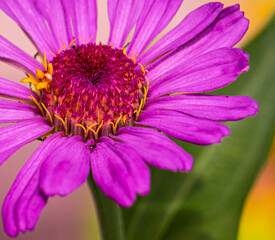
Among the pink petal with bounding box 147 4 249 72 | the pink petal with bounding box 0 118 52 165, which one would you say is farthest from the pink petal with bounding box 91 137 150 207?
the pink petal with bounding box 147 4 249 72

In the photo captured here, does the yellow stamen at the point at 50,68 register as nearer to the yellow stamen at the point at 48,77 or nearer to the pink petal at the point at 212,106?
the yellow stamen at the point at 48,77

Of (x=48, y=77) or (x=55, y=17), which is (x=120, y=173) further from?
(x=55, y=17)

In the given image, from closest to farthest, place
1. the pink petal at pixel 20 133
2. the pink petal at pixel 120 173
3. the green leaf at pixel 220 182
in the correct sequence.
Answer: the pink petal at pixel 120 173, the pink petal at pixel 20 133, the green leaf at pixel 220 182

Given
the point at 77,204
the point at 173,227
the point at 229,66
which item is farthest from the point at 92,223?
the point at 229,66

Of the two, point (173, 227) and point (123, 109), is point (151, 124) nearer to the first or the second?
point (123, 109)

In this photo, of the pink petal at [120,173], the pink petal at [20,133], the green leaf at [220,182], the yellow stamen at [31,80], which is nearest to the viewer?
the pink petal at [120,173]

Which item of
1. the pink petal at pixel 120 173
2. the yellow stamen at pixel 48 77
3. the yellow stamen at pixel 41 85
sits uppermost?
the yellow stamen at pixel 48 77

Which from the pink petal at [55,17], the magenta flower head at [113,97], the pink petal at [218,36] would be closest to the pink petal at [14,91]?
the magenta flower head at [113,97]
